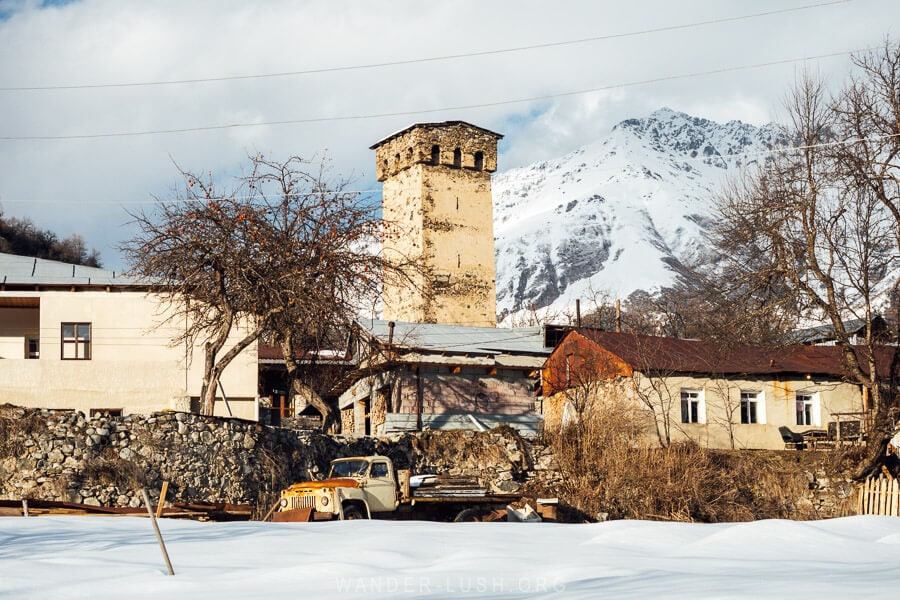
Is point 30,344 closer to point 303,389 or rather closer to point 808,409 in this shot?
point 303,389

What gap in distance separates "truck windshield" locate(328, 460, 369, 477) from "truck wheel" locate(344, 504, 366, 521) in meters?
0.84

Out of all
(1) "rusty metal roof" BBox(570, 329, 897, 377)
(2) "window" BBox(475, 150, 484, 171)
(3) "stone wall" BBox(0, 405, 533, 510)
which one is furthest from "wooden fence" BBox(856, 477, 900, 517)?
(2) "window" BBox(475, 150, 484, 171)

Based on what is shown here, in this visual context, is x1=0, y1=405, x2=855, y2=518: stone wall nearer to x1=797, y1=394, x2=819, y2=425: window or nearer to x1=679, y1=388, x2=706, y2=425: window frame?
x1=679, y1=388, x2=706, y2=425: window frame

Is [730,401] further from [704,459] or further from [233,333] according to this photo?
[233,333]

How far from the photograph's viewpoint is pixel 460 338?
4528 cm

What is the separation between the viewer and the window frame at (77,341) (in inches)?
1416

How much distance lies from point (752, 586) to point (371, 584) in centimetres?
409

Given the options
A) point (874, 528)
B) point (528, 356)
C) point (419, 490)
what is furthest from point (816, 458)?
point (874, 528)

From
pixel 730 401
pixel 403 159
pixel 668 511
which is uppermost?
pixel 403 159

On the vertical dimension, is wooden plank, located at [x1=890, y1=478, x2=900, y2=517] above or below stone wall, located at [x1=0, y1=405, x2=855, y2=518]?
below

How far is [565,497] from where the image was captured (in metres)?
32.1

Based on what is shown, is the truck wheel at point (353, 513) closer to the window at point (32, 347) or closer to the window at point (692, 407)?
the window at point (692, 407)

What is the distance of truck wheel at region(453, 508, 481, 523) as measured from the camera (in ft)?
82.5

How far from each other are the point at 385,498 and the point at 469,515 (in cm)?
232
